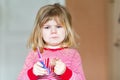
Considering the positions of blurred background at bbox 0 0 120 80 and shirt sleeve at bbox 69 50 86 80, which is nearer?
shirt sleeve at bbox 69 50 86 80

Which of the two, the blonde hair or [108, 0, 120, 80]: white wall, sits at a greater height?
the blonde hair

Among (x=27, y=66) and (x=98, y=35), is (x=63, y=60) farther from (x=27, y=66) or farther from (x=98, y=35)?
(x=98, y=35)

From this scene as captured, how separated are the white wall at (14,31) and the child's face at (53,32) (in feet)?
2.29

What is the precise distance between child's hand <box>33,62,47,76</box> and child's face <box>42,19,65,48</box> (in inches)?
3.2

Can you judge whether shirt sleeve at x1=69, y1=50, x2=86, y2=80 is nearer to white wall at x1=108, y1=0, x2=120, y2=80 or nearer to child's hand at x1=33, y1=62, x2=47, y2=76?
child's hand at x1=33, y1=62, x2=47, y2=76

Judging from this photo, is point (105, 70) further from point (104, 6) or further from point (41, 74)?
point (41, 74)

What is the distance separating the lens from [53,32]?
0.78 meters

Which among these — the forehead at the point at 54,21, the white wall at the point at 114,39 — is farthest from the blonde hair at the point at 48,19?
the white wall at the point at 114,39

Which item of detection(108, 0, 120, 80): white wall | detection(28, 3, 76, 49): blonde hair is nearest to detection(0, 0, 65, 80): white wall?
detection(28, 3, 76, 49): blonde hair

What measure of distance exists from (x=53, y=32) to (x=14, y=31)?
77cm

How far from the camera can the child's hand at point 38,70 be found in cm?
74

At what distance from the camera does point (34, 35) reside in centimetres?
80

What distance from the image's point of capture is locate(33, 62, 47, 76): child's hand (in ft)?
2.43

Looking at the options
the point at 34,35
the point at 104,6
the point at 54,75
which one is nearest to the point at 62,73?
the point at 54,75
